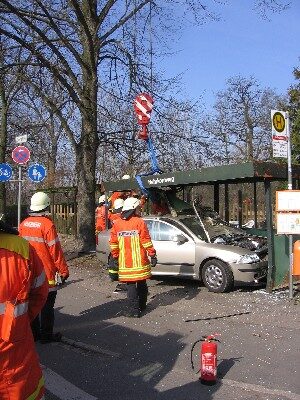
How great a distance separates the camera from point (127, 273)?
26.0ft

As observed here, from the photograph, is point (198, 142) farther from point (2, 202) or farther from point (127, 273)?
point (2, 202)

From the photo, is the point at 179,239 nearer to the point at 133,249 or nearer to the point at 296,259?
the point at 296,259

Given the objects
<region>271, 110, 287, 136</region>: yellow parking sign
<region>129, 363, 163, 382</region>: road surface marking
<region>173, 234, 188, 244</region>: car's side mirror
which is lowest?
<region>129, 363, 163, 382</region>: road surface marking

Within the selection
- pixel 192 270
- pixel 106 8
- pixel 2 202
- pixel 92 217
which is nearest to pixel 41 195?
pixel 192 270

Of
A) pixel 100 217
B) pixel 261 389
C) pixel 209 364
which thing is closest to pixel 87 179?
pixel 100 217

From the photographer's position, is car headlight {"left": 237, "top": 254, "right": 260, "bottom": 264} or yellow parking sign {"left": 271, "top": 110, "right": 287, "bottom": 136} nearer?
yellow parking sign {"left": 271, "top": 110, "right": 287, "bottom": 136}

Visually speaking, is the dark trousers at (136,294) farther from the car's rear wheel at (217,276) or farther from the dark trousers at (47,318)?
the car's rear wheel at (217,276)

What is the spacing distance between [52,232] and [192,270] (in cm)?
444

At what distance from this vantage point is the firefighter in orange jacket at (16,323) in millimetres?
2684

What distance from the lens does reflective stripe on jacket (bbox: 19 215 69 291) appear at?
248 inches

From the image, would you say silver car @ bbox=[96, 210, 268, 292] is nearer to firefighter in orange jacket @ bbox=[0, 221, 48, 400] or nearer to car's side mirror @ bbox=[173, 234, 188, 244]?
car's side mirror @ bbox=[173, 234, 188, 244]

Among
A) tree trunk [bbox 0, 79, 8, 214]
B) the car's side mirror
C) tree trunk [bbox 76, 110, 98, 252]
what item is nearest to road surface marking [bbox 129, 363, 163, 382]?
the car's side mirror

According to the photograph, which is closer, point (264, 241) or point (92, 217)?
point (264, 241)

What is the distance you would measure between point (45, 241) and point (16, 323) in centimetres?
360
